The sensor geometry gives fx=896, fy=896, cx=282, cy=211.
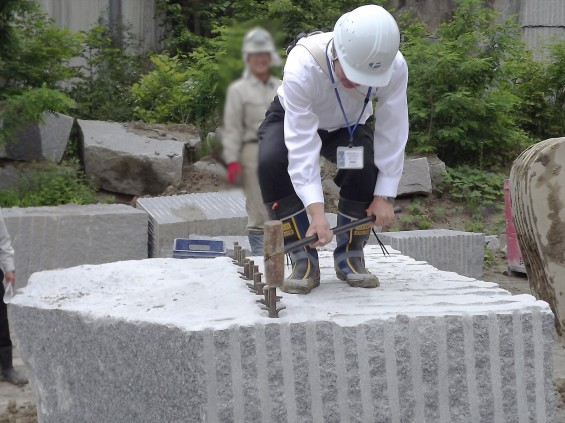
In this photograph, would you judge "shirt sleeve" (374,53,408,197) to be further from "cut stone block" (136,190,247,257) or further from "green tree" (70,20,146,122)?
"cut stone block" (136,190,247,257)

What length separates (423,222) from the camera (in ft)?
25.9

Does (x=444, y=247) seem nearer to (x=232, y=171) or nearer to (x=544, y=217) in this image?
(x=544, y=217)

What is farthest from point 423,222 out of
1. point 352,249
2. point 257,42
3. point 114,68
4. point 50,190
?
point 257,42

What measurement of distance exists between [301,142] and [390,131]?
1.15ft

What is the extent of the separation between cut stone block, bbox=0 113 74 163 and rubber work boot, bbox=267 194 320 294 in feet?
15.4

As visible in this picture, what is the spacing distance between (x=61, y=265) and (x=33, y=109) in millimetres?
1459

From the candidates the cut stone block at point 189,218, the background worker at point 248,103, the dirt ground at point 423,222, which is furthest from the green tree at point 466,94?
the background worker at point 248,103

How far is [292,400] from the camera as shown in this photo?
2582mm

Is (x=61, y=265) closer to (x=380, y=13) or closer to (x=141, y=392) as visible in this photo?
(x=141, y=392)

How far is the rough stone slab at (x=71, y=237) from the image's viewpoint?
18.9ft

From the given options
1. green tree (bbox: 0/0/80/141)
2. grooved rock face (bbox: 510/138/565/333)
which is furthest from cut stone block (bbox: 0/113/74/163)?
grooved rock face (bbox: 510/138/565/333)

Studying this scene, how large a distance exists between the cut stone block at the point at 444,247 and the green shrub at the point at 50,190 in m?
2.40

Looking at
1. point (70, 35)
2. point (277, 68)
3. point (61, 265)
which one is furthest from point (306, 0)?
point (70, 35)

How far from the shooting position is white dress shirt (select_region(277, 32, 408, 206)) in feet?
9.29
